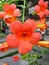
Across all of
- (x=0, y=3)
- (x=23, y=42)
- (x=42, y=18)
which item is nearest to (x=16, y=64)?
(x=0, y=3)

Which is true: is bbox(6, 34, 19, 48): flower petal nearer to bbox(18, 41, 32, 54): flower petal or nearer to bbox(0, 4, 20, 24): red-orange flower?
bbox(18, 41, 32, 54): flower petal

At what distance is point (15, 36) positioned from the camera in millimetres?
568

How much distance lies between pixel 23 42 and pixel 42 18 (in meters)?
0.23

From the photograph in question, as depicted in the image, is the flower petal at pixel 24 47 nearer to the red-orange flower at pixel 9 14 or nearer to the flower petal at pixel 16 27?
the flower petal at pixel 16 27

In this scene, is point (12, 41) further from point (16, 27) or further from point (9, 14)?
point (9, 14)

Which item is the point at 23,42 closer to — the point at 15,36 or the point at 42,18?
the point at 15,36

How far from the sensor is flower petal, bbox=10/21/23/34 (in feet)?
1.85

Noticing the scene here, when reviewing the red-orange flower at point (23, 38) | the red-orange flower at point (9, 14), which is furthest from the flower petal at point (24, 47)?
the red-orange flower at point (9, 14)

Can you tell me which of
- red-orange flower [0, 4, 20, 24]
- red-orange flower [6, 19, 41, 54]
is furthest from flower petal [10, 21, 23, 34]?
red-orange flower [0, 4, 20, 24]

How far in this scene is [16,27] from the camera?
0.57m

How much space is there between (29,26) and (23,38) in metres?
0.04

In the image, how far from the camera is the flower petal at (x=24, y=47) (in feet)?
1.82

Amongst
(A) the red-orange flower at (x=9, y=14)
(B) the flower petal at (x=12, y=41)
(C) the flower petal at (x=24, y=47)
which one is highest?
(A) the red-orange flower at (x=9, y=14)

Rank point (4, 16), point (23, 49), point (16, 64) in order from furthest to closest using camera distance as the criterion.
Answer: point (16, 64)
point (4, 16)
point (23, 49)
